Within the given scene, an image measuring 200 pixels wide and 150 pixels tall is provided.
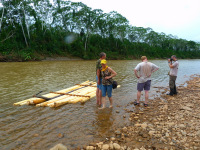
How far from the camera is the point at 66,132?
3.94m

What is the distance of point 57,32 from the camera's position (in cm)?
4781

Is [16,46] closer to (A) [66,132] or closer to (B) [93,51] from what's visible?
(B) [93,51]

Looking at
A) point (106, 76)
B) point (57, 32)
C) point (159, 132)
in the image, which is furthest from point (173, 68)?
point (57, 32)

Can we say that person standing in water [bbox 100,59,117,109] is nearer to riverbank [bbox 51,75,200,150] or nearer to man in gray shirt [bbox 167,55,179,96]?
riverbank [bbox 51,75,200,150]

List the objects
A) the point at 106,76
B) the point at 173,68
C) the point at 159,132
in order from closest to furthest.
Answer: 1. the point at 159,132
2. the point at 106,76
3. the point at 173,68

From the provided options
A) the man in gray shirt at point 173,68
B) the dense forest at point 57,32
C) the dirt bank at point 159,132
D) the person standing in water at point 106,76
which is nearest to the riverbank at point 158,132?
the dirt bank at point 159,132

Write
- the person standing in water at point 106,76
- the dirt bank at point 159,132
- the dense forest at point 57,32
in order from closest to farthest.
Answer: the dirt bank at point 159,132
the person standing in water at point 106,76
the dense forest at point 57,32

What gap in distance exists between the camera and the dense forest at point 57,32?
3472 centimetres

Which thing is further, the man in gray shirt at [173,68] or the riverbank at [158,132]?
the man in gray shirt at [173,68]

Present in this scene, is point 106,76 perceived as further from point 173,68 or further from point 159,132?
point 173,68

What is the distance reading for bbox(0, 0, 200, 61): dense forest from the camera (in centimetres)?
3472

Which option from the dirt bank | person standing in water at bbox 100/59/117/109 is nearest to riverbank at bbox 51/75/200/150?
the dirt bank

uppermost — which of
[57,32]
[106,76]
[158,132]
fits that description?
[57,32]

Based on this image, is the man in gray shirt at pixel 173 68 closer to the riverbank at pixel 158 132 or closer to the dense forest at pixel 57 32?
the riverbank at pixel 158 132
